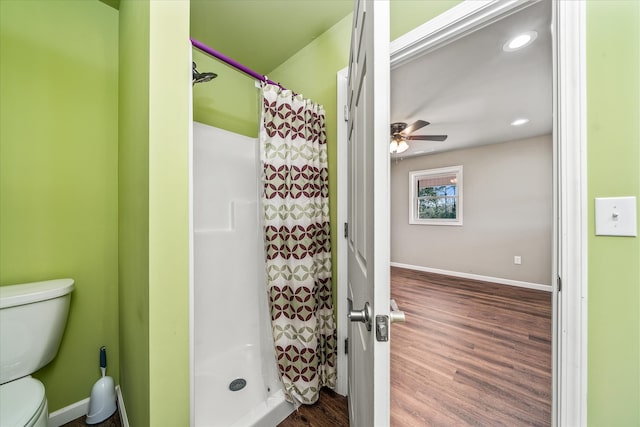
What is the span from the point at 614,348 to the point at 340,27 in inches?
74.3

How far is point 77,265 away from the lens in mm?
1292

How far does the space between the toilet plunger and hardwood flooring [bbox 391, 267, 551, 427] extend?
5.06 ft

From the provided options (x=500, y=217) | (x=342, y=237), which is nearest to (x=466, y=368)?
(x=342, y=237)

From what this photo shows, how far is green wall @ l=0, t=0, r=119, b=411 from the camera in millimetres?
1140

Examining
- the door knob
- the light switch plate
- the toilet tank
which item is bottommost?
the toilet tank

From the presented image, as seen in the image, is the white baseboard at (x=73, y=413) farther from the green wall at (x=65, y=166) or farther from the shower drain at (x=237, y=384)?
the shower drain at (x=237, y=384)

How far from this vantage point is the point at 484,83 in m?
2.13

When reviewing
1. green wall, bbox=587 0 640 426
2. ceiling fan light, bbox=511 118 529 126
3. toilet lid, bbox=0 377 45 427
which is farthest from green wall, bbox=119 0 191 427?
ceiling fan light, bbox=511 118 529 126

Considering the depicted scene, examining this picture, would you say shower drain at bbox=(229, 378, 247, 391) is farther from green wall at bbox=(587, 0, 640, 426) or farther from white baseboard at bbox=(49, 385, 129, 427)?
green wall at bbox=(587, 0, 640, 426)

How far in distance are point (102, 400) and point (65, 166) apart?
1260mm

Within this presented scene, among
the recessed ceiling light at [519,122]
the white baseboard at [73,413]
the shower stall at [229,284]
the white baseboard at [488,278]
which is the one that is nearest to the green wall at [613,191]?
the shower stall at [229,284]

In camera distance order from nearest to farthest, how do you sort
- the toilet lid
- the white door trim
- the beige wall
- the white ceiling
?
the toilet lid → the white door trim → the white ceiling → the beige wall

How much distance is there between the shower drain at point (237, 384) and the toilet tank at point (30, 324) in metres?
0.88

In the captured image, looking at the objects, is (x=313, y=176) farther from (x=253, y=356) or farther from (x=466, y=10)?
(x=253, y=356)
